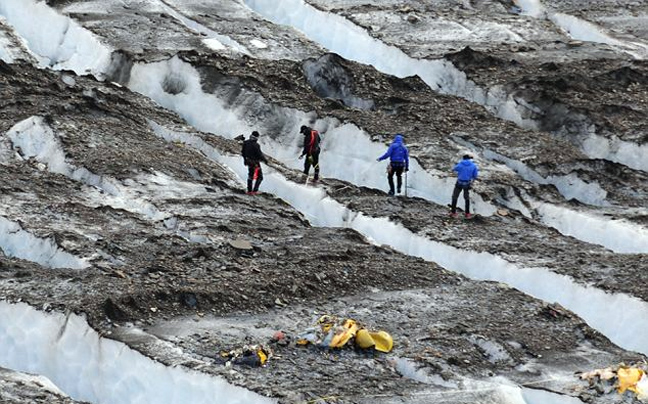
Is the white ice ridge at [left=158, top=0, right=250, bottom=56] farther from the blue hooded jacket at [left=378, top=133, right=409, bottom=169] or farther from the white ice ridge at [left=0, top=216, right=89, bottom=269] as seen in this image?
the white ice ridge at [left=0, top=216, right=89, bottom=269]

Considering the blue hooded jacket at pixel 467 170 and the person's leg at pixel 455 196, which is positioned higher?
the blue hooded jacket at pixel 467 170

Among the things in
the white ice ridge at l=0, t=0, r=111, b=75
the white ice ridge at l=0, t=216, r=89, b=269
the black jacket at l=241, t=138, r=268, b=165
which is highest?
the black jacket at l=241, t=138, r=268, b=165

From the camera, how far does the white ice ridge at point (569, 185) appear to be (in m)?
28.0

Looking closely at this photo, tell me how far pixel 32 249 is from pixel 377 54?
17.2 meters

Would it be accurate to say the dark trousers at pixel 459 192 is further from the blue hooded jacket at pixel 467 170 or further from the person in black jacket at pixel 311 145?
the person in black jacket at pixel 311 145

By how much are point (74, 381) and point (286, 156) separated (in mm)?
13243

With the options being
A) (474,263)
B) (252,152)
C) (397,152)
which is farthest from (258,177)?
(474,263)

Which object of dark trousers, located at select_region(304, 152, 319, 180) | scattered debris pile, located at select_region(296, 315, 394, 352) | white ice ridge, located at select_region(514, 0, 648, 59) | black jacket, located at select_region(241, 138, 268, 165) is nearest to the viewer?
scattered debris pile, located at select_region(296, 315, 394, 352)

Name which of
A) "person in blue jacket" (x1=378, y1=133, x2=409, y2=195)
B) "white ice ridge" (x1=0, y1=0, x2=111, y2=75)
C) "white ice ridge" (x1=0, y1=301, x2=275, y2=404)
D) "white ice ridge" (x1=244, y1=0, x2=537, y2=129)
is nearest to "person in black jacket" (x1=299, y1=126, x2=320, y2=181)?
"person in blue jacket" (x1=378, y1=133, x2=409, y2=195)

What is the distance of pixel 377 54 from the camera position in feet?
120

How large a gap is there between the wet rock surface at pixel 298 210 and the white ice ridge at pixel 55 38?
1.66 feet

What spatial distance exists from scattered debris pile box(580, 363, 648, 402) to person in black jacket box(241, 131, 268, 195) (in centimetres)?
1007

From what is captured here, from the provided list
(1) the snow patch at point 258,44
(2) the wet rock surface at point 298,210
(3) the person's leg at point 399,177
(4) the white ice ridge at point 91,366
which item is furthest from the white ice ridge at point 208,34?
(4) the white ice ridge at point 91,366

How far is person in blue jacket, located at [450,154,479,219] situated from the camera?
25000 millimetres
